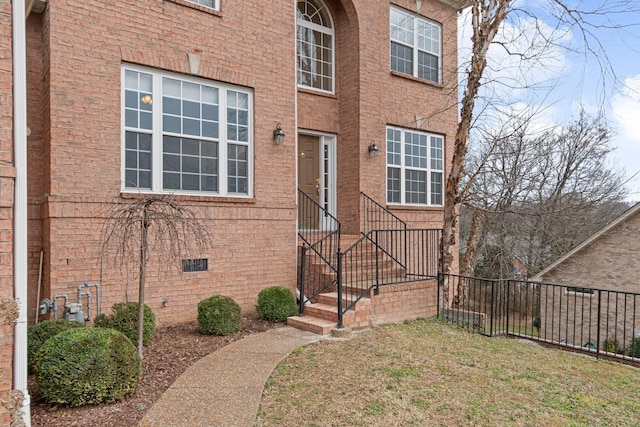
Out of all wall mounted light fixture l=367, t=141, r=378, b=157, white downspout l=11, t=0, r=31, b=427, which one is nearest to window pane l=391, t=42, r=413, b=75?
wall mounted light fixture l=367, t=141, r=378, b=157

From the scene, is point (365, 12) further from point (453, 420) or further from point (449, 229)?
point (453, 420)

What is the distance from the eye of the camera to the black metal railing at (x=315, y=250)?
298 inches

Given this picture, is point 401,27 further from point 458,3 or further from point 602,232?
point 602,232

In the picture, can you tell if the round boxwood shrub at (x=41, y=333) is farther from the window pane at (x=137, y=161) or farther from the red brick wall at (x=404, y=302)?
the red brick wall at (x=404, y=302)

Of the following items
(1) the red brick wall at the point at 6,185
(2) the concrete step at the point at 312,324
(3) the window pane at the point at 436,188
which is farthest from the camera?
(3) the window pane at the point at 436,188

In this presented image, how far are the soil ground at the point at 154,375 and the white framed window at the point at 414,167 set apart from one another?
5.30 metres

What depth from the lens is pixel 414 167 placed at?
1141 centimetres

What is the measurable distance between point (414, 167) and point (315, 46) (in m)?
3.97

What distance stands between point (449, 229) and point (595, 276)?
37.4ft

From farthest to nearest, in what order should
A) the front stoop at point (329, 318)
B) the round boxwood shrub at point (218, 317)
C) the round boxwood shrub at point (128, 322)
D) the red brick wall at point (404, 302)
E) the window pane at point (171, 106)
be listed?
the red brick wall at point (404, 302), the window pane at point (171, 106), the front stoop at point (329, 318), the round boxwood shrub at point (218, 317), the round boxwood shrub at point (128, 322)

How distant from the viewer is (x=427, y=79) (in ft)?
38.8

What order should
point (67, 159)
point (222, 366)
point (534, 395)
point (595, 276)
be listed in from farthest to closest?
point (595, 276) → point (67, 159) → point (222, 366) → point (534, 395)

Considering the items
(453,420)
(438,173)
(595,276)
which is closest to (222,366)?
(453,420)

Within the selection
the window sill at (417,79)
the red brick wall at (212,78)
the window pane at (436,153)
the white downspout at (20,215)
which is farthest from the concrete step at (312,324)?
the window sill at (417,79)
